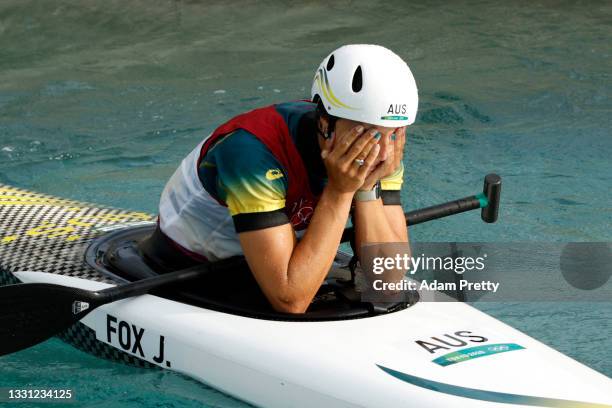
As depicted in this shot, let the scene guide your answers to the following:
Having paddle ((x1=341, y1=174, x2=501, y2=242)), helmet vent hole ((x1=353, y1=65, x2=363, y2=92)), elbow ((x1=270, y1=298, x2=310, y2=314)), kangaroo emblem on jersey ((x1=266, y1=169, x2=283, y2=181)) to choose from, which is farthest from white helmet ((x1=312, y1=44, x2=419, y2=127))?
paddle ((x1=341, y1=174, x2=501, y2=242))

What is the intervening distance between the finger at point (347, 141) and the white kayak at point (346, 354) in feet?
1.84

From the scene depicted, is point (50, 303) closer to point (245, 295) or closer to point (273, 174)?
point (245, 295)

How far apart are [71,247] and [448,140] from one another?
3.26m

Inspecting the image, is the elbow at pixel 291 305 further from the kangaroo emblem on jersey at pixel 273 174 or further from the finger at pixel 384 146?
the finger at pixel 384 146

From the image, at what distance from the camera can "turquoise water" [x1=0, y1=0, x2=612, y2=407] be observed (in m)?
4.23

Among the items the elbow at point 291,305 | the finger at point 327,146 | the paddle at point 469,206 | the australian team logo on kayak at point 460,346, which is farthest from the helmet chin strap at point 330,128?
the paddle at point 469,206

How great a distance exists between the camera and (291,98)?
24.0 ft

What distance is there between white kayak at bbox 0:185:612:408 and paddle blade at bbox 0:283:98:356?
0.51 feet

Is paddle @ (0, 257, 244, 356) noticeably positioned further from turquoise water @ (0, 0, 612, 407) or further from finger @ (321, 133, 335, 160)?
finger @ (321, 133, 335, 160)

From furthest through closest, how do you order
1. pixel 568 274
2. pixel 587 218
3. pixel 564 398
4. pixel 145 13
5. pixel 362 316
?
pixel 145 13 < pixel 587 218 < pixel 568 274 < pixel 362 316 < pixel 564 398

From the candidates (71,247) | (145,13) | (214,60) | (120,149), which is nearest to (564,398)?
(71,247)

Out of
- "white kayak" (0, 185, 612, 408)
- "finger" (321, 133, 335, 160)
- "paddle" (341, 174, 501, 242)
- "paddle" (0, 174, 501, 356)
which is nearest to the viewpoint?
"white kayak" (0, 185, 612, 408)

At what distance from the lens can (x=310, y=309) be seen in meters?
3.21

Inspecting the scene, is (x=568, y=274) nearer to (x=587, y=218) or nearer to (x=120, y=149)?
(x=587, y=218)
